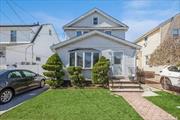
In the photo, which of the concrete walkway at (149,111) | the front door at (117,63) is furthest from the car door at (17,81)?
the front door at (117,63)

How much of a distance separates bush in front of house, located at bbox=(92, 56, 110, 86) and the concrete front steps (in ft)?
1.98

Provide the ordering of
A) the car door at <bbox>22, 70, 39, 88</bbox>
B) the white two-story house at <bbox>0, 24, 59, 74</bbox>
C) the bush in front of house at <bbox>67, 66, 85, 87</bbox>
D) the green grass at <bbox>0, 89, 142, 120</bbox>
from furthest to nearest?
1. the white two-story house at <bbox>0, 24, 59, 74</bbox>
2. the bush in front of house at <bbox>67, 66, 85, 87</bbox>
3. the car door at <bbox>22, 70, 39, 88</bbox>
4. the green grass at <bbox>0, 89, 142, 120</bbox>

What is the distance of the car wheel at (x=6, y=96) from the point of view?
38.6ft

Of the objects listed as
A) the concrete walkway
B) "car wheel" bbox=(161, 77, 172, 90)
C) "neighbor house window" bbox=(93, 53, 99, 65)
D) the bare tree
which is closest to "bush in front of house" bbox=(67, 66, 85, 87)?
"neighbor house window" bbox=(93, 53, 99, 65)

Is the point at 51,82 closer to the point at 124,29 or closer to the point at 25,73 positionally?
the point at 25,73

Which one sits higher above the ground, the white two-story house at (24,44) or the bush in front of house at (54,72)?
the white two-story house at (24,44)

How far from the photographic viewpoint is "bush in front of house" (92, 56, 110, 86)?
17.9 m

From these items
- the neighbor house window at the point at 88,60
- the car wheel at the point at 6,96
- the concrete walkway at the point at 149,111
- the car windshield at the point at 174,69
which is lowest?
the concrete walkway at the point at 149,111

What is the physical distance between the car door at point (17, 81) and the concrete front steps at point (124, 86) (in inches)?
235

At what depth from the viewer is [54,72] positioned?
58.0 ft

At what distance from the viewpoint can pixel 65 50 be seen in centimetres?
1939

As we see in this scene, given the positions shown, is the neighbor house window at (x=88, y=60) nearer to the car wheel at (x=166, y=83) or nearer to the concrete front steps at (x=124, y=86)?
the concrete front steps at (x=124, y=86)

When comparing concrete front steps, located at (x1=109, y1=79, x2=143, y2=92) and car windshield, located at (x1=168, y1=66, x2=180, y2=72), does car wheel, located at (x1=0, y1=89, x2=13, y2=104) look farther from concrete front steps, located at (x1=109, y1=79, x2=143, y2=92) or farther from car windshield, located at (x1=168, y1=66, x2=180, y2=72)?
car windshield, located at (x1=168, y1=66, x2=180, y2=72)

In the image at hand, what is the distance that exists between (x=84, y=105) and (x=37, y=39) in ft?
73.6
